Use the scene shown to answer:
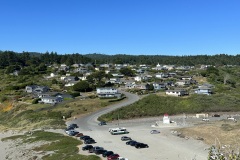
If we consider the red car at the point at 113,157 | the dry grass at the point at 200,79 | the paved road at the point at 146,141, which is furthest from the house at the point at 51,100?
the dry grass at the point at 200,79

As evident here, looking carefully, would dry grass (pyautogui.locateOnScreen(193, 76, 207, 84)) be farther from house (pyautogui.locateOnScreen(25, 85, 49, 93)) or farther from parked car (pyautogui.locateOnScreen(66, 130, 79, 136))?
parked car (pyautogui.locateOnScreen(66, 130, 79, 136))

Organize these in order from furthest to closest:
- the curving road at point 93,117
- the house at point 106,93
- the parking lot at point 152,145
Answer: the house at point 106,93, the curving road at point 93,117, the parking lot at point 152,145

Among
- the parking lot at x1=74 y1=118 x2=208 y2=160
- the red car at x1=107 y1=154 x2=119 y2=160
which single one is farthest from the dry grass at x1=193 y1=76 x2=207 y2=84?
the red car at x1=107 y1=154 x2=119 y2=160

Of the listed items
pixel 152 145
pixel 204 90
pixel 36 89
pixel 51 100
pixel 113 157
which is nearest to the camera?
pixel 113 157

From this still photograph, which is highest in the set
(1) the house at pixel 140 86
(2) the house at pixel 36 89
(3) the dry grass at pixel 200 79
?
(3) the dry grass at pixel 200 79

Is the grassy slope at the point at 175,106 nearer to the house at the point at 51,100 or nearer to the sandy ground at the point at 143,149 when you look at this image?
the sandy ground at the point at 143,149

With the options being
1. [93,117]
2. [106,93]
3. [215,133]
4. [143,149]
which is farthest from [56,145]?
[106,93]

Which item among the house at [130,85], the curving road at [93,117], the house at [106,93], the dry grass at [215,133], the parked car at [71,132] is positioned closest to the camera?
the dry grass at [215,133]

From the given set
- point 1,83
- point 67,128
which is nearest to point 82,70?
point 1,83

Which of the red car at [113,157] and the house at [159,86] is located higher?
the house at [159,86]

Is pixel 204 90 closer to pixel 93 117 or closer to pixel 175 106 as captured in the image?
pixel 175 106
